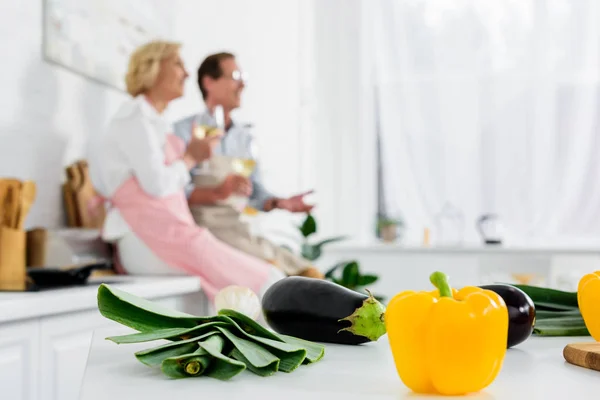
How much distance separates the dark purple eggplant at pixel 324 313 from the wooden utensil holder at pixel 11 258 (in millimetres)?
1351

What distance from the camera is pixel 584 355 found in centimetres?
82

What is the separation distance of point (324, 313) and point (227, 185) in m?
2.04

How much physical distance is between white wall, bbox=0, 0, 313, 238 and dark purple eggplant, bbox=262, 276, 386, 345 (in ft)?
5.73

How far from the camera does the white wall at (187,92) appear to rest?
101 inches

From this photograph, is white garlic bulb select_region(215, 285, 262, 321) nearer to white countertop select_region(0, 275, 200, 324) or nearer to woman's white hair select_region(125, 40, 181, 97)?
white countertop select_region(0, 275, 200, 324)

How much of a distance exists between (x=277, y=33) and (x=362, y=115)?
0.82 metres

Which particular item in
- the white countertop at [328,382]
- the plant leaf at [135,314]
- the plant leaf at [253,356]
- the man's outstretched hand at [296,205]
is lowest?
the white countertop at [328,382]

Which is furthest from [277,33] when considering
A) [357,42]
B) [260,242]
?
[260,242]

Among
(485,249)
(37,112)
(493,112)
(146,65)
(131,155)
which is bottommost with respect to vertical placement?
(485,249)

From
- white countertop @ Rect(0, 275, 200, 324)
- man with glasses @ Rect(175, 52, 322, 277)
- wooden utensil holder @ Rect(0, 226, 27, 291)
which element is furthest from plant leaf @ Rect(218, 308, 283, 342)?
man with glasses @ Rect(175, 52, 322, 277)

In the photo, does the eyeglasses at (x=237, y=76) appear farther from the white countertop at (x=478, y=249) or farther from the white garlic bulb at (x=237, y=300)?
the white garlic bulb at (x=237, y=300)

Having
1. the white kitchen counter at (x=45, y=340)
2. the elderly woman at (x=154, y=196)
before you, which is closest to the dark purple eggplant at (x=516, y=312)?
the white kitchen counter at (x=45, y=340)

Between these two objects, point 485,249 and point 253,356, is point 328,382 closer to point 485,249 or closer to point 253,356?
point 253,356

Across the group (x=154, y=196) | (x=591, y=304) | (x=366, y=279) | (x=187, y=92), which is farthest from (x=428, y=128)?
(x=591, y=304)
